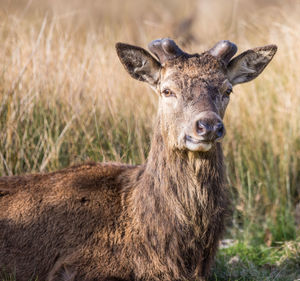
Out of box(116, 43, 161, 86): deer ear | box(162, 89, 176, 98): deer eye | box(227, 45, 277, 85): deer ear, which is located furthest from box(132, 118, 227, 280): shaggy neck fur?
box(227, 45, 277, 85): deer ear

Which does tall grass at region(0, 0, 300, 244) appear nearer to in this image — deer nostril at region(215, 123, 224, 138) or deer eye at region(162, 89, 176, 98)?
deer eye at region(162, 89, 176, 98)

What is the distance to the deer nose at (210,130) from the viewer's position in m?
4.14

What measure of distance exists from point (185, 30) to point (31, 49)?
7819mm

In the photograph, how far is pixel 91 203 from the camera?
16.5 ft

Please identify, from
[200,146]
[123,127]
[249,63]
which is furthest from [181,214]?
[123,127]

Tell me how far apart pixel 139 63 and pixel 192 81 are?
730 millimetres

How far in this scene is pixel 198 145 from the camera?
4270mm

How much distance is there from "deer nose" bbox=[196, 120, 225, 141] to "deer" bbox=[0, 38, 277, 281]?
23 centimetres

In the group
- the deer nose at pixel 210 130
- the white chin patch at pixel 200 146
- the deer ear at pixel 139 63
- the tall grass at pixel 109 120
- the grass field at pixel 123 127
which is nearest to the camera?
the deer nose at pixel 210 130

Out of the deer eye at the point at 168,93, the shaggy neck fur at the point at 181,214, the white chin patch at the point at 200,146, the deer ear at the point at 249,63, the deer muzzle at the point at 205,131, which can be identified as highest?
the deer ear at the point at 249,63

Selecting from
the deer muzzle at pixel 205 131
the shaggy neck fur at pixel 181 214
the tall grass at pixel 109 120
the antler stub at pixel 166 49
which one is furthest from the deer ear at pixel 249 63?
the tall grass at pixel 109 120

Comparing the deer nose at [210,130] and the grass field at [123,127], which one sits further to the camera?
the grass field at [123,127]

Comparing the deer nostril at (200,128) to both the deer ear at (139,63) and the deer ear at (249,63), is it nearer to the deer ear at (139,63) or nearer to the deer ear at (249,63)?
the deer ear at (139,63)

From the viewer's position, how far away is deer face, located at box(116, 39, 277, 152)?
428 cm
